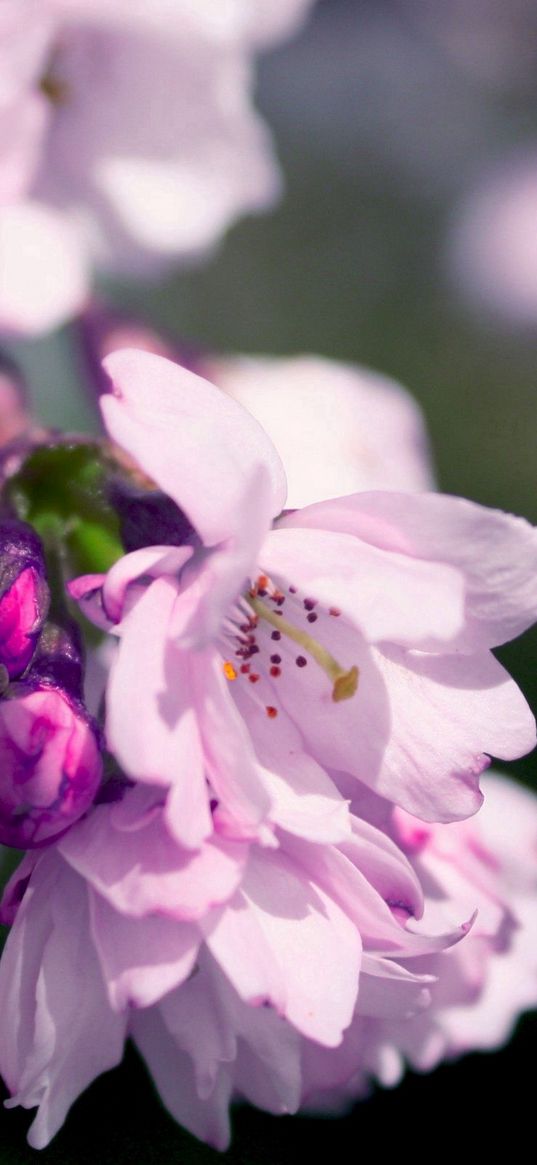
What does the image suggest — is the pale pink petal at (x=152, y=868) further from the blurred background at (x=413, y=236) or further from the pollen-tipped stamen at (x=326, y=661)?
the blurred background at (x=413, y=236)

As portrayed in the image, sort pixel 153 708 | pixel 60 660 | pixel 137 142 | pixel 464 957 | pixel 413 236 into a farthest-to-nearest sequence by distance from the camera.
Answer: pixel 413 236
pixel 137 142
pixel 464 957
pixel 60 660
pixel 153 708

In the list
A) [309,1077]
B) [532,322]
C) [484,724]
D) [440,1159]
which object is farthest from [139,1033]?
[532,322]

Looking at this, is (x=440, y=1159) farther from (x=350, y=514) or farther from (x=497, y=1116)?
(x=350, y=514)

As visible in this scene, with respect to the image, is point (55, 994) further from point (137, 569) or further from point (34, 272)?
point (34, 272)

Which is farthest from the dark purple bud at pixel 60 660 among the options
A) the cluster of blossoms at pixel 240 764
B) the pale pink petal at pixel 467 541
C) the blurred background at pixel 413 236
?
the blurred background at pixel 413 236

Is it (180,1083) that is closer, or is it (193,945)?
(193,945)

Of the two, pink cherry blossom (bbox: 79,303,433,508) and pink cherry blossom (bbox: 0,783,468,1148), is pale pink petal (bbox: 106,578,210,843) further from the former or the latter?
pink cherry blossom (bbox: 79,303,433,508)

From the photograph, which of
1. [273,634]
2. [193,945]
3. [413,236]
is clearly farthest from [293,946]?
[413,236]

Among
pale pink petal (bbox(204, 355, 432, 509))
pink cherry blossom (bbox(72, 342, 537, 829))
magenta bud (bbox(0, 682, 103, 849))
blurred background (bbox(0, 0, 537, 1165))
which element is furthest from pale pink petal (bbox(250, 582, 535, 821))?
blurred background (bbox(0, 0, 537, 1165))
